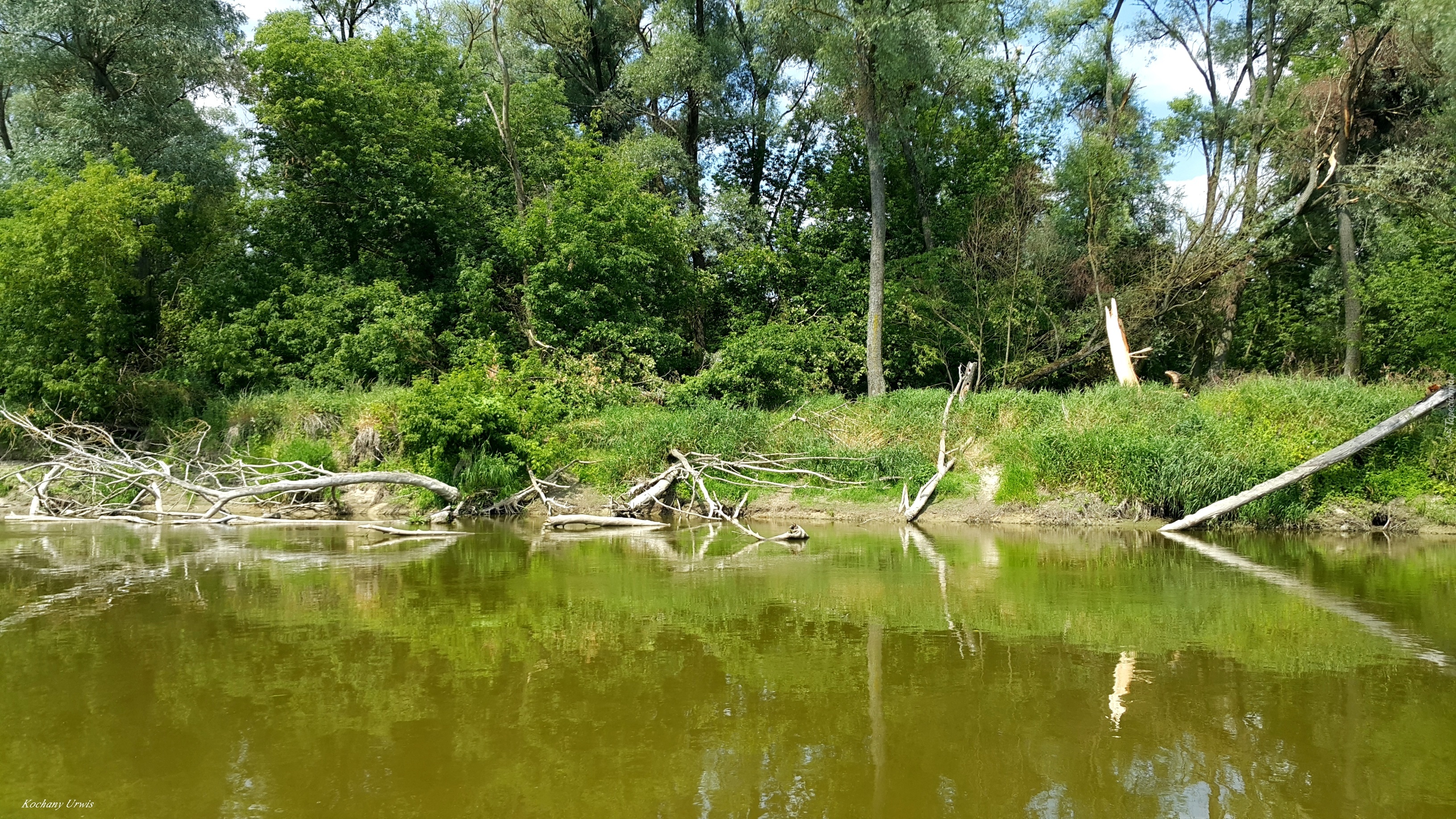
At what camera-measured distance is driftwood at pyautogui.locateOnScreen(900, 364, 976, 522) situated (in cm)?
1608

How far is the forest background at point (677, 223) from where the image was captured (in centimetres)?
1964

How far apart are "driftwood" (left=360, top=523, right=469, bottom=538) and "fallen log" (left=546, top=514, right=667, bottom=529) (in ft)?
5.21

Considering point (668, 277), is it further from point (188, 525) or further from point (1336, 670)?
point (1336, 670)

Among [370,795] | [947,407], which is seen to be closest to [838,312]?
[947,407]

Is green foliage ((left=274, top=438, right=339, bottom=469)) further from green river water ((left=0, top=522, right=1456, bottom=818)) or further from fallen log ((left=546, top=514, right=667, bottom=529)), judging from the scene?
green river water ((left=0, top=522, right=1456, bottom=818))

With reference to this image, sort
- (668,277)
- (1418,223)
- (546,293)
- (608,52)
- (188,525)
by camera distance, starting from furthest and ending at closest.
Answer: (608,52) < (668,277) < (546,293) < (1418,223) < (188,525)

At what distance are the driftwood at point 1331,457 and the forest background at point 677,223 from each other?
2.75 m

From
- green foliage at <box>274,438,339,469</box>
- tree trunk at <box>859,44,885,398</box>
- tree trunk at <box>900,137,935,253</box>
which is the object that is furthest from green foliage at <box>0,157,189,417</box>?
tree trunk at <box>900,137,935,253</box>

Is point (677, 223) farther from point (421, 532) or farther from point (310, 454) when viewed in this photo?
point (421, 532)

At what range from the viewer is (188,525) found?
613 inches

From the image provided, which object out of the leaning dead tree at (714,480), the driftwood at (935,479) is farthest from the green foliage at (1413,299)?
the leaning dead tree at (714,480)

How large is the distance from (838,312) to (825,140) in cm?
800

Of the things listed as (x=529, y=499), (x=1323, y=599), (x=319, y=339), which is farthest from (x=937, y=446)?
(x=319, y=339)

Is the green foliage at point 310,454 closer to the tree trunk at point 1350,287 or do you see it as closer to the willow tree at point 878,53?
the willow tree at point 878,53
